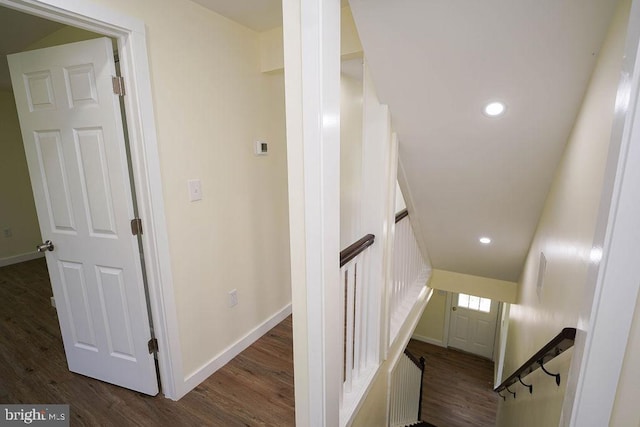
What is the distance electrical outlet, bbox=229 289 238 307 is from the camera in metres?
2.25

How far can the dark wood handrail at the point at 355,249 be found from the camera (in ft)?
4.75

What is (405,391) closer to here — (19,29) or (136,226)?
(136,226)

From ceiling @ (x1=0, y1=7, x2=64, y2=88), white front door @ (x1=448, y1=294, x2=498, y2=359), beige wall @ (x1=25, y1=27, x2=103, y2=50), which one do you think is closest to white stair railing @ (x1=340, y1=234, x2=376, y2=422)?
beige wall @ (x1=25, y1=27, x2=103, y2=50)

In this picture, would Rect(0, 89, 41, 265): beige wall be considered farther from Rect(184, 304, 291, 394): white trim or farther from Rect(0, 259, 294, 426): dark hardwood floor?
Rect(184, 304, 291, 394): white trim

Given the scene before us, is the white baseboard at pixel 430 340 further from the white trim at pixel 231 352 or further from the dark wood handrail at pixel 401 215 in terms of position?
the dark wood handrail at pixel 401 215

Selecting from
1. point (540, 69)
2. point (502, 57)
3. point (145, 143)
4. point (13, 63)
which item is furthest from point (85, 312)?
point (540, 69)

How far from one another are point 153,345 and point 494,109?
2.40 m

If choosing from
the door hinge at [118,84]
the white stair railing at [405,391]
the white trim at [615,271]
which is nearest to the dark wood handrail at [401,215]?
the white stair railing at [405,391]

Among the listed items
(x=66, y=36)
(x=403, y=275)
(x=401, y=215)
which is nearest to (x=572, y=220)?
(x=401, y=215)

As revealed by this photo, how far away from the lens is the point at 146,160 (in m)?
1.60

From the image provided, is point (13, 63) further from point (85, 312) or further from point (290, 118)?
point (290, 118)

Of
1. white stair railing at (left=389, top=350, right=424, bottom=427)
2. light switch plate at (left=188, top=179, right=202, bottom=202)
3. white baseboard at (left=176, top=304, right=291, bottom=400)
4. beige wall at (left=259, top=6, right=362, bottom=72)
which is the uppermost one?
beige wall at (left=259, top=6, right=362, bottom=72)

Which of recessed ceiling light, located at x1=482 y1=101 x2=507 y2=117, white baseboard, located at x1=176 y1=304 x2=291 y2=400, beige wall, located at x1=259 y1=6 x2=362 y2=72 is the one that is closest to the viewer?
recessed ceiling light, located at x1=482 y1=101 x2=507 y2=117

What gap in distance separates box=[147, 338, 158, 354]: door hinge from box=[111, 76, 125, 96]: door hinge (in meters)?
1.43
